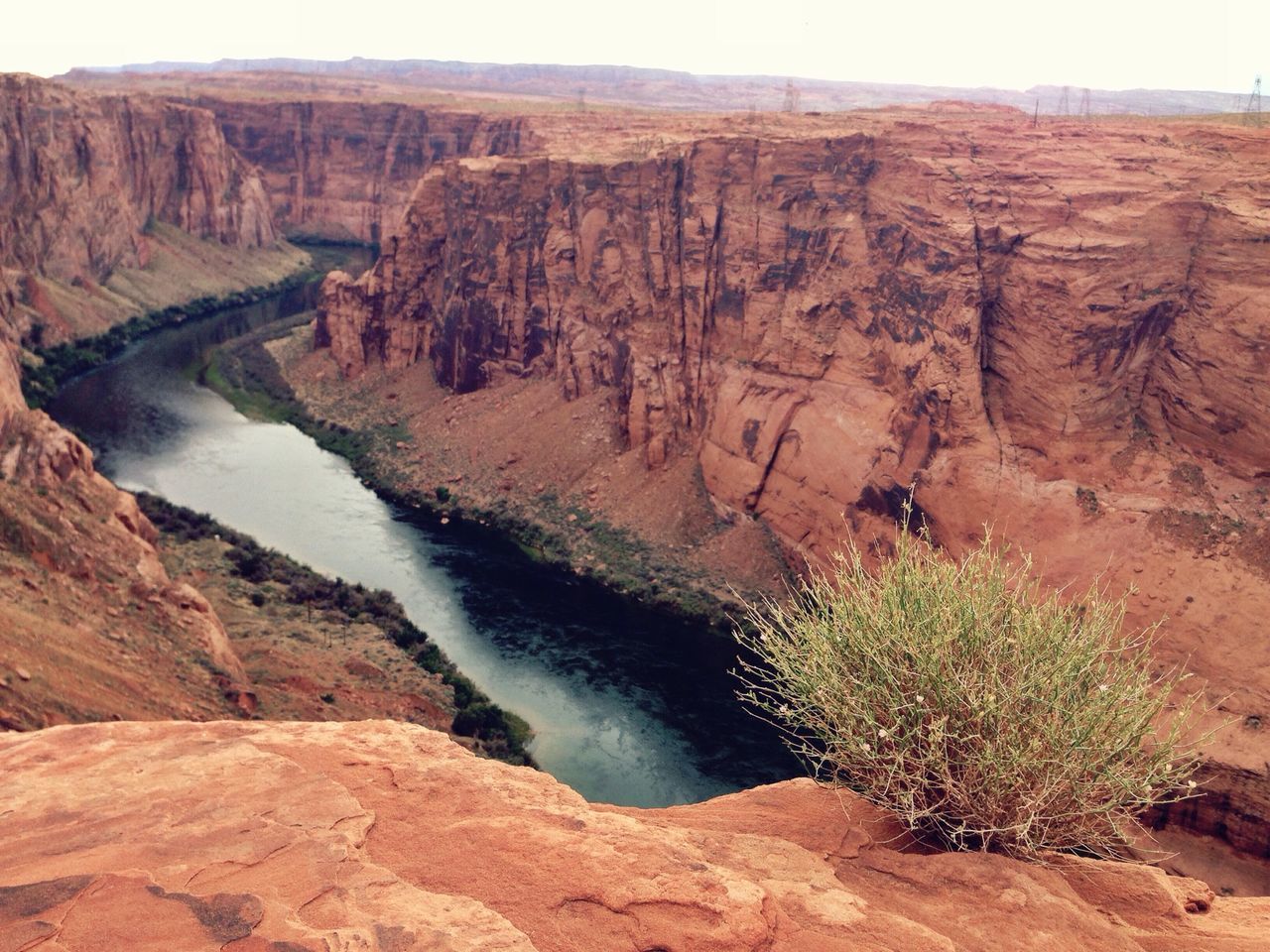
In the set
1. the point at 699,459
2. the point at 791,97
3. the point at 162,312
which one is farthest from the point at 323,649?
the point at 791,97

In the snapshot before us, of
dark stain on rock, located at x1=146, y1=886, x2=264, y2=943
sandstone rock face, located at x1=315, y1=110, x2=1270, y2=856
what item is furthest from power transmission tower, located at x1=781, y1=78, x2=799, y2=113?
dark stain on rock, located at x1=146, y1=886, x2=264, y2=943

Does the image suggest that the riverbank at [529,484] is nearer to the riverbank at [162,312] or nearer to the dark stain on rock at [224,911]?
the riverbank at [162,312]

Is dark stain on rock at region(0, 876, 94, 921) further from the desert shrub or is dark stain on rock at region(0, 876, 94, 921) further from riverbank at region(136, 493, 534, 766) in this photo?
riverbank at region(136, 493, 534, 766)

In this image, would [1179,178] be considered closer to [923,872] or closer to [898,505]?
[898,505]

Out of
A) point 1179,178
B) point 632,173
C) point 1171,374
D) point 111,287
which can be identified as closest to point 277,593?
point 632,173

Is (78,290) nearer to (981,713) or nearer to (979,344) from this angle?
(979,344)

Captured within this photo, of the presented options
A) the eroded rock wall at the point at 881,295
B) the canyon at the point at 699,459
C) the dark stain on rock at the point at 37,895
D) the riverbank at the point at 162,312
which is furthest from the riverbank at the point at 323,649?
the riverbank at the point at 162,312
